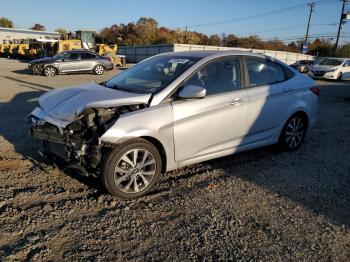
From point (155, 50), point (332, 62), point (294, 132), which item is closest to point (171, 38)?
point (155, 50)

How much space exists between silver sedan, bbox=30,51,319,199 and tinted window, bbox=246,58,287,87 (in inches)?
0.6

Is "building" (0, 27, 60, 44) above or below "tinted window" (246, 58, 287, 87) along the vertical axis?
below

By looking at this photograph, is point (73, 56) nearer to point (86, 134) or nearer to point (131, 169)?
point (86, 134)

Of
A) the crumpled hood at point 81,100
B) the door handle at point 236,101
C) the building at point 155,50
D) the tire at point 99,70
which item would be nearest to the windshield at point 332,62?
the building at point 155,50

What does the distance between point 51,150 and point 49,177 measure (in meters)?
0.41

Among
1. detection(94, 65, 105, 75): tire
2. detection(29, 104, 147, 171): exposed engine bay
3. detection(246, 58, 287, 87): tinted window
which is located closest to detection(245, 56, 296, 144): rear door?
detection(246, 58, 287, 87): tinted window

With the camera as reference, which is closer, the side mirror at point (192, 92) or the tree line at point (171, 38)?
the side mirror at point (192, 92)

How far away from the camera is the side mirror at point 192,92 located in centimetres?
441

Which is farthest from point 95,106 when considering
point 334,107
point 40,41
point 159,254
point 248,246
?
point 40,41

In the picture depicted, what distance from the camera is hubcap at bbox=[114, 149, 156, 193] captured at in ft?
13.8

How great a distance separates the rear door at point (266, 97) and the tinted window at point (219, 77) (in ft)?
0.78

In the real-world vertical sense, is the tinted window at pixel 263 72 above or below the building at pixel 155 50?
above

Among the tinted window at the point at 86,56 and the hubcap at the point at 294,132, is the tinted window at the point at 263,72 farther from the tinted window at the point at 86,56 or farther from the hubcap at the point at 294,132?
the tinted window at the point at 86,56

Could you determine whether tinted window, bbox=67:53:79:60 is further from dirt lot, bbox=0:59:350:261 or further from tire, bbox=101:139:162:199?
tire, bbox=101:139:162:199
